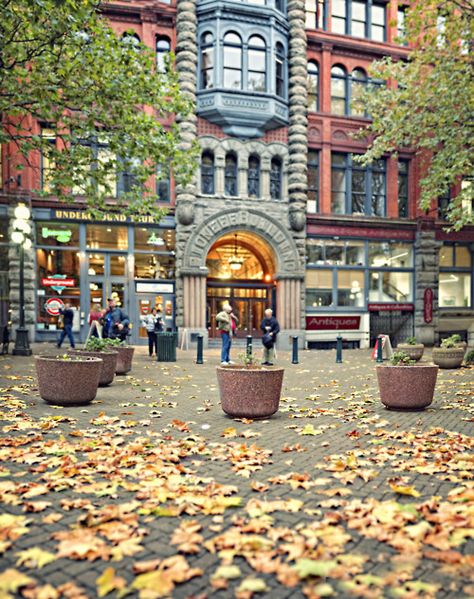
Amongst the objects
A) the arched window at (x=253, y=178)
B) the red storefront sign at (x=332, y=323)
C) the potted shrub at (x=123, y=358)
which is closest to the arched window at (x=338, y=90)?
the arched window at (x=253, y=178)

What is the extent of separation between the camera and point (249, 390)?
7.91 m

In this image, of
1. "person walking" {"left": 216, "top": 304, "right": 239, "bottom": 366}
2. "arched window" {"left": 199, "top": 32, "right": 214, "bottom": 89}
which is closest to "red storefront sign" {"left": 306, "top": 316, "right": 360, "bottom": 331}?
"person walking" {"left": 216, "top": 304, "right": 239, "bottom": 366}

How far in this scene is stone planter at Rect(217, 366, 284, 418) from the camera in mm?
7877

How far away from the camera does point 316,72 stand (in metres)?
28.0

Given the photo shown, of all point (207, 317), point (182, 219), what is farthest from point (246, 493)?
point (207, 317)

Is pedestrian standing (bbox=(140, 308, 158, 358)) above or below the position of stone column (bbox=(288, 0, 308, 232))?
below

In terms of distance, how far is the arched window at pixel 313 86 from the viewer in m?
27.9

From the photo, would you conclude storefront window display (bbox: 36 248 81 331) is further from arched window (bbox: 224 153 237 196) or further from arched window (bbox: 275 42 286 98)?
arched window (bbox: 275 42 286 98)

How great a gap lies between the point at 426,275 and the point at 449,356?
1400 cm

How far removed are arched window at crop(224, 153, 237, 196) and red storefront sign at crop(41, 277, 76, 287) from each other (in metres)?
8.91

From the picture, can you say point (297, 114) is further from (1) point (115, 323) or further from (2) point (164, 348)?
(1) point (115, 323)

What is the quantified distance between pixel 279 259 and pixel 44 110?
14.9 metres

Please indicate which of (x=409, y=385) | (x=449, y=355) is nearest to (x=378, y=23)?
(x=449, y=355)

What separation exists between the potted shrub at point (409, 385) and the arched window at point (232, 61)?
2073 cm
